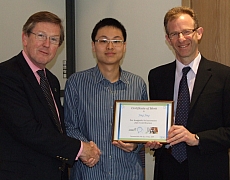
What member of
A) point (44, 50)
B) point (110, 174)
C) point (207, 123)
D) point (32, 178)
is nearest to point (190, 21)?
point (207, 123)

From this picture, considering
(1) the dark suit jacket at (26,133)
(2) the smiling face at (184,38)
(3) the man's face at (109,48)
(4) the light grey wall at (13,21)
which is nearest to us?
(1) the dark suit jacket at (26,133)

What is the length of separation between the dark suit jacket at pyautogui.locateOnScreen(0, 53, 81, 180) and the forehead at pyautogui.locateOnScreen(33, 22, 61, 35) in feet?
0.80

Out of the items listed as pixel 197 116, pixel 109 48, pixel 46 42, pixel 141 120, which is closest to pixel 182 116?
pixel 197 116

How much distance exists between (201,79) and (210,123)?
0.27 meters

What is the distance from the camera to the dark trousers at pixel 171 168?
2375mm

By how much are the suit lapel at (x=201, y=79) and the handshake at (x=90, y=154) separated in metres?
0.63

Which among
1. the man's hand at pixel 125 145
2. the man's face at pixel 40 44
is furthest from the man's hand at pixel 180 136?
the man's face at pixel 40 44

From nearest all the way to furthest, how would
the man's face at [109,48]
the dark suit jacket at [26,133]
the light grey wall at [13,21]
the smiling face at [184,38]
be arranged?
the dark suit jacket at [26,133] < the smiling face at [184,38] < the man's face at [109,48] < the light grey wall at [13,21]

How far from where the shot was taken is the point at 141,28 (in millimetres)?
3650

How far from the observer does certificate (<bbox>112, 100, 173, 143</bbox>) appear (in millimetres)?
2352

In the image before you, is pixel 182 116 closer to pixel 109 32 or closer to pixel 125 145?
pixel 125 145

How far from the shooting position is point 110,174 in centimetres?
242

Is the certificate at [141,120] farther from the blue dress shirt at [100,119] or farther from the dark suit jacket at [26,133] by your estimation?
the dark suit jacket at [26,133]

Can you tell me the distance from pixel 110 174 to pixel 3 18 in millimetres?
1808
